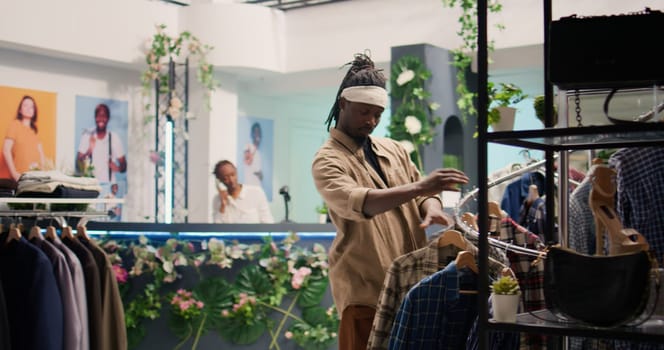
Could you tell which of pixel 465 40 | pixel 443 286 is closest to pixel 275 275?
pixel 443 286

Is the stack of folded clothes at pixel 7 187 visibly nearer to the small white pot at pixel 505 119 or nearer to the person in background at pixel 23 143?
the small white pot at pixel 505 119

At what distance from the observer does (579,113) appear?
6.87ft

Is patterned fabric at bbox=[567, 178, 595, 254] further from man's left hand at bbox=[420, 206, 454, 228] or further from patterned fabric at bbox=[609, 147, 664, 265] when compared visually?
man's left hand at bbox=[420, 206, 454, 228]

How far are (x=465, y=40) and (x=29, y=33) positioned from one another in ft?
13.9

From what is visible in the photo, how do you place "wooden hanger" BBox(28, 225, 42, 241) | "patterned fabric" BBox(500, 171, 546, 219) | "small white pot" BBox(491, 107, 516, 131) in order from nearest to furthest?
1. "small white pot" BBox(491, 107, 516, 131)
2. "wooden hanger" BBox(28, 225, 42, 241)
3. "patterned fabric" BBox(500, 171, 546, 219)

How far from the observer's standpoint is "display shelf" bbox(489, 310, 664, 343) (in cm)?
184

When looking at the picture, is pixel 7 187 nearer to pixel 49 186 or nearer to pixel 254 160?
pixel 49 186

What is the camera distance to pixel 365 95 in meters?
3.34

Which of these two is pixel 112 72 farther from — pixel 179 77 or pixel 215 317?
pixel 215 317

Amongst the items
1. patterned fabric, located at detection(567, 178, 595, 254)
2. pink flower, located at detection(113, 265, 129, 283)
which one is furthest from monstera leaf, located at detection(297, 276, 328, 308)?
patterned fabric, located at detection(567, 178, 595, 254)

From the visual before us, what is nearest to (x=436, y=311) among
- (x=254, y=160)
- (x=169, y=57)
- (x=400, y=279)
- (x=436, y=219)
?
(x=400, y=279)

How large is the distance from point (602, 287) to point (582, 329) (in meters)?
0.10

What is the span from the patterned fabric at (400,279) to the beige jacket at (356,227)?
0.23 metres

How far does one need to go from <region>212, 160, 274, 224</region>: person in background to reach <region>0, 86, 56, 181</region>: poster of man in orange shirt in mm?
1751
